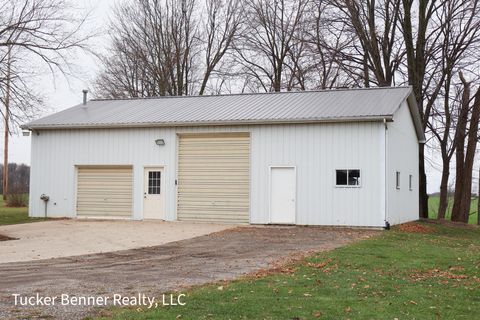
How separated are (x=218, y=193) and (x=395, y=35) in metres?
14.7

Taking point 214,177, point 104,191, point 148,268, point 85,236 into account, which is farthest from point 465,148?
point 148,268

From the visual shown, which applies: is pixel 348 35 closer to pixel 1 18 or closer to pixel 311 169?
pixel 311 169

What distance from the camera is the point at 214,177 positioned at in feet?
68.5

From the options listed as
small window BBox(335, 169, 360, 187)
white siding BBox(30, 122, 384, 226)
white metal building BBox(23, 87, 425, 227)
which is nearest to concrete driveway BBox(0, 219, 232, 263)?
white metal building BBox(23, 87, 425, 227)

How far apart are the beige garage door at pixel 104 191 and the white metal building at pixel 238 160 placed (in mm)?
38

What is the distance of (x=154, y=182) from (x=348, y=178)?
23.2ft

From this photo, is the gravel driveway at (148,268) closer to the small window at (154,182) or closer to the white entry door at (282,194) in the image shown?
the white entry door at (282,194)

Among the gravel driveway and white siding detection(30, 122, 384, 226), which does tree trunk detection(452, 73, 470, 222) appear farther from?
the gravel driveway

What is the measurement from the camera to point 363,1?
29.6 metres

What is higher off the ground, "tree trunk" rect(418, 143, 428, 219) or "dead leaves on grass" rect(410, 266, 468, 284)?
"tree trunk" rect(418, 143, 428, 219)

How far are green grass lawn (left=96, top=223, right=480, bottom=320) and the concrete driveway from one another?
5.20m

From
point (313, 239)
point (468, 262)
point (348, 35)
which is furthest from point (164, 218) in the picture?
point (348, 35)

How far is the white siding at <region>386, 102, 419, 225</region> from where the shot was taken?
19.7 metres

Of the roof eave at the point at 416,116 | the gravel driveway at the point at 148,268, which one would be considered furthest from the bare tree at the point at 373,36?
the gravel driveway at the point at 148,268
